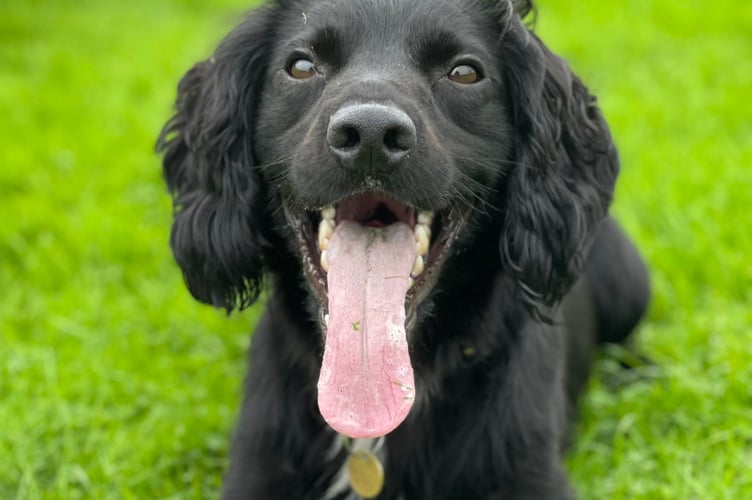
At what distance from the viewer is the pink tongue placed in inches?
107

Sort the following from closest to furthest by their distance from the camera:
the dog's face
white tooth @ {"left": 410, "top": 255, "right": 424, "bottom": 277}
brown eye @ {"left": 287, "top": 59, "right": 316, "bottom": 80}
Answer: the dog's face, white tooth @ {"left": 410, "top": 255, "right": 424, "bottom": 277}, brown eye @ {"left": 287, "top": 59, "right": 316, "bottom": 80}

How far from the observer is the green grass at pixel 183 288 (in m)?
3.74

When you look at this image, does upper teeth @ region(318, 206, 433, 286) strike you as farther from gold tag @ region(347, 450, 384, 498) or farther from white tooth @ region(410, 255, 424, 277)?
gold tag @ region(347, 450, 384, 498)

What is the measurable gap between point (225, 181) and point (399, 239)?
59 centimetres

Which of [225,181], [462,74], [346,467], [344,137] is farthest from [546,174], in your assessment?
[346,467]

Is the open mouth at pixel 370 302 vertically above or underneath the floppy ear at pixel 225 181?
underneath

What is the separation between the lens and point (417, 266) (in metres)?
2.85

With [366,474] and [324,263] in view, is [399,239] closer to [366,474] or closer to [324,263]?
[324,263]

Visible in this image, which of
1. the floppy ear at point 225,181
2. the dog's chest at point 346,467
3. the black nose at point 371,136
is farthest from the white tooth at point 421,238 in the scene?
the dog's chest at point 346,467

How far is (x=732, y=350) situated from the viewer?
407 centimetres

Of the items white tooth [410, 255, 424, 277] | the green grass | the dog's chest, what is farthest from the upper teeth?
the green grass

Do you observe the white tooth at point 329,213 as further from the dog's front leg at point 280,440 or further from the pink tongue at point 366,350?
the dog's front leg at point 280,440

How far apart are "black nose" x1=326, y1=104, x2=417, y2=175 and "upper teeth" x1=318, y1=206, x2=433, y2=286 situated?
0.31 m

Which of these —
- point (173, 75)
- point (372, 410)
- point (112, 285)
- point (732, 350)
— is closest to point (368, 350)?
point (372, 410)
